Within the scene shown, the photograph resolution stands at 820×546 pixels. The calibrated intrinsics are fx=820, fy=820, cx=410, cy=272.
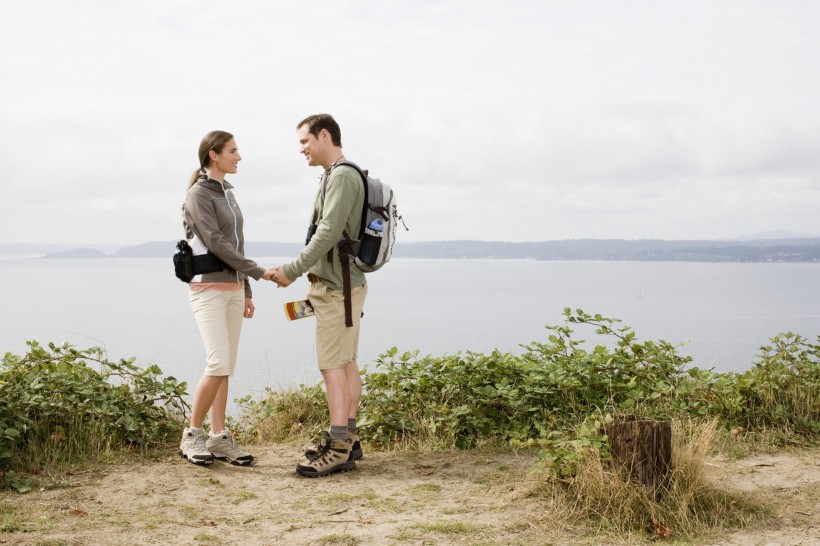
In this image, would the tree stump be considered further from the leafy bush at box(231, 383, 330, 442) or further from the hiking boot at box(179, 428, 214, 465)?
the leafy bush at box(231, 383, 330, 442)

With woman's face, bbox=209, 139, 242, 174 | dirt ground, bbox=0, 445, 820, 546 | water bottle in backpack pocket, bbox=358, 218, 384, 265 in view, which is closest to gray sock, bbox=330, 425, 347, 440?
dirt ground, bbox=0, 445, 820, 546

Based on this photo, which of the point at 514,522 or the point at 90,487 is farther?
the point at 90,487

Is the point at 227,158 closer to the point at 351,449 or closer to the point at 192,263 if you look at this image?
the point at 192,263

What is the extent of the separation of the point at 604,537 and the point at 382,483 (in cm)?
166

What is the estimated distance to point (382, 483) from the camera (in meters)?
5.57

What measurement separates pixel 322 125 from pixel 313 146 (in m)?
0.16

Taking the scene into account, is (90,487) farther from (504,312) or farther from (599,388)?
(504,312)

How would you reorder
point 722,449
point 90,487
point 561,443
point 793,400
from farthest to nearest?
point 793,400 → point 722,449 → point 90,487 → point 561,443

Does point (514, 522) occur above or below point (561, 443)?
below

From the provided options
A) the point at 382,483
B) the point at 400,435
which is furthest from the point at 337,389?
the point at 400,435

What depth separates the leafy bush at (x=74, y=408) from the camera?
19.3 ft

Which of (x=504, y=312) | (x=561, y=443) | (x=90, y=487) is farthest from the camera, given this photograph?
(x=504, y=312)

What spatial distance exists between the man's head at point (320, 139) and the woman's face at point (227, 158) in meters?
0.50

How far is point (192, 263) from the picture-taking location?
226 inches
